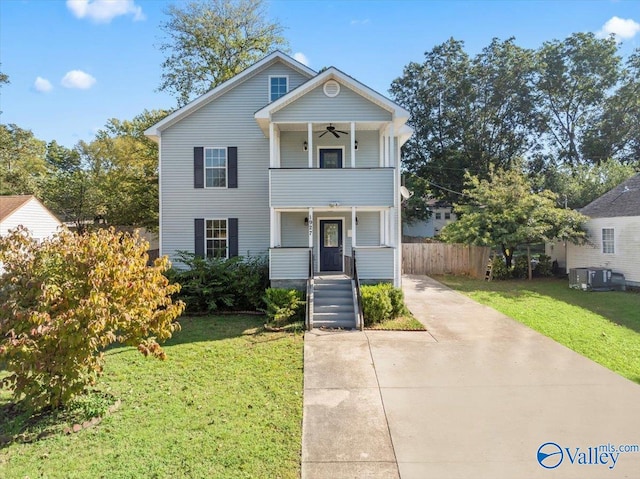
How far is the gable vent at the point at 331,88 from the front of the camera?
38.9 feet

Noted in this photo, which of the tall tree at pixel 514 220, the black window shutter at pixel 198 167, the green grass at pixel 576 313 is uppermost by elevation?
the black window shutter at pixel 198 167

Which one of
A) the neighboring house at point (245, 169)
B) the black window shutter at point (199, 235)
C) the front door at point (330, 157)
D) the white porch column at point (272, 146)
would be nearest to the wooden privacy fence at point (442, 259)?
the neighboring house at point (245, 169)

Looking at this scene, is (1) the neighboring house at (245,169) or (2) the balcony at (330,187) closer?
(2) the balcony at (330,187)

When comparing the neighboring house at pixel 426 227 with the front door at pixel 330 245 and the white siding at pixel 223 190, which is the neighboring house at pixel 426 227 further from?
the white siding at pixel 223 190

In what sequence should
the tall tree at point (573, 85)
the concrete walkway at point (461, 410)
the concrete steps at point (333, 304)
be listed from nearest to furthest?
the concrete walkway at point (461, 410)
the concrete steps at point (333, 304)
the tall tree at point (573, 85)

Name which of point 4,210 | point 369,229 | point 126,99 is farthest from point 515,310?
point 4,210

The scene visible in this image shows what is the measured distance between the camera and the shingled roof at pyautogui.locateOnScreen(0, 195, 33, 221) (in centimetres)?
1912

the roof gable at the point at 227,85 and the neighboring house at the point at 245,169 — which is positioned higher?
the roof gable at the point at 227,85

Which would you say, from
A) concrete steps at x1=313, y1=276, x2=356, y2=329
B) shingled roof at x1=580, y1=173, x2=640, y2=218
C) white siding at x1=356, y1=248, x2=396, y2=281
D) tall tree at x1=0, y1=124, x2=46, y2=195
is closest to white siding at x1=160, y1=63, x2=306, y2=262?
concrete steps at x1=313, y1=276, x2=356, y2=329

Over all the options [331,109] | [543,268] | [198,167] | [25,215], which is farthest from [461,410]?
[25,215]

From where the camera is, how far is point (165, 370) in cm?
706

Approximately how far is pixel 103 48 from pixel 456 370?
15.6 metres

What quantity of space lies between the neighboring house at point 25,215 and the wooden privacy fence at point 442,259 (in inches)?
780

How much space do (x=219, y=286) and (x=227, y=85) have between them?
7.62 metres
